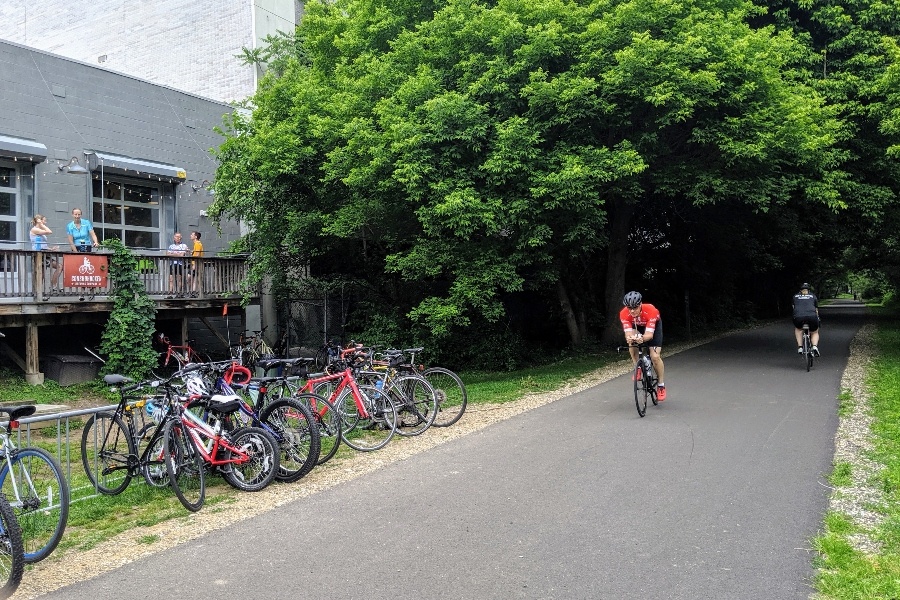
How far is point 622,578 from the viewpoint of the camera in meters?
4.42

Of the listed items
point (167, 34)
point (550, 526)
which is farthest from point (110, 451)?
point (167, 34)

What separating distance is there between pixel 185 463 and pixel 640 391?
20.1 ft

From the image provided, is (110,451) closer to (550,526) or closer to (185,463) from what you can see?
(185,463)

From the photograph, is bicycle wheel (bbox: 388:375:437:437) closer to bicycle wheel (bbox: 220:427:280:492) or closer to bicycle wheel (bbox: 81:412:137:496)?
bicycle wheel (bbox: 220:427:280:492)

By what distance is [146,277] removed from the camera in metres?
15.6

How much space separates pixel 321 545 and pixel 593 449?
3.79 metres

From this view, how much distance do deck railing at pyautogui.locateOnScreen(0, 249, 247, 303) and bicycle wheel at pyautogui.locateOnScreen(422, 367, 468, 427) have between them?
28.0ft

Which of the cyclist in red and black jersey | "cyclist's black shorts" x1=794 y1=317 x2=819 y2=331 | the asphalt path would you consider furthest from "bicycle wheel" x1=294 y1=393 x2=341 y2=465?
"cyclist's black shorts" x1=794 y1=317 x2=819 y2=331

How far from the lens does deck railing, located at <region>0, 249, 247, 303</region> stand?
43.1 ft

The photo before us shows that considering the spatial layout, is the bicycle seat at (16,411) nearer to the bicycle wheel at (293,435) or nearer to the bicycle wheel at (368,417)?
the bicycle wheel at (293,435)

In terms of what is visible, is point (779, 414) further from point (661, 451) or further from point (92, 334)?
point (92, 334)

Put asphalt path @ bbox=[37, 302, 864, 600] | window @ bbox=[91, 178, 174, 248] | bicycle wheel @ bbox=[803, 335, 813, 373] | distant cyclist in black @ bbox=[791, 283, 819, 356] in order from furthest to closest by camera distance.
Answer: window @ bbox=[91, 178, 174, 248] < distant cyclist in black @ bbox=[791, 283, 819, 356] < bicycle wheel @ bbox=[803, 335, 813, 373] < asphalt path @ bbox=[37, 302, 864, 600]

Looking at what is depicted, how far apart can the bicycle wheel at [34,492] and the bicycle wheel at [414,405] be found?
14.5 feet

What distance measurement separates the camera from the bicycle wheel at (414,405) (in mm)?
9023
